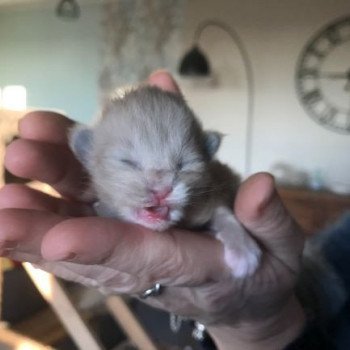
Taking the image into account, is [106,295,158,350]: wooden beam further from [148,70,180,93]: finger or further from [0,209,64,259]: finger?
[0,209,64,259]: finger

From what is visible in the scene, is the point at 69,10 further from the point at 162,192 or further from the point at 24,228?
the point at 24,228

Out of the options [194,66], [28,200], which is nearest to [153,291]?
[28,200]

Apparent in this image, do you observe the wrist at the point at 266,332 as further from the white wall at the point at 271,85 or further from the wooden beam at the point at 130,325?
the white wall at the point at 271,85

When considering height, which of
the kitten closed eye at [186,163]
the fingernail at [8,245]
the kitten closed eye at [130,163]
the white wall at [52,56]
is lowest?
the white wall at [52,56]

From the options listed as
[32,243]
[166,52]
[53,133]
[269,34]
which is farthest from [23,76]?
[32,243]

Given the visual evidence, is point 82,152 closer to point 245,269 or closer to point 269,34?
point 245,269

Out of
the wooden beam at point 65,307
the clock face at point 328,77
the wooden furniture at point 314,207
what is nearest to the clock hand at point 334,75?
Answer: the clock face at point 328,77
